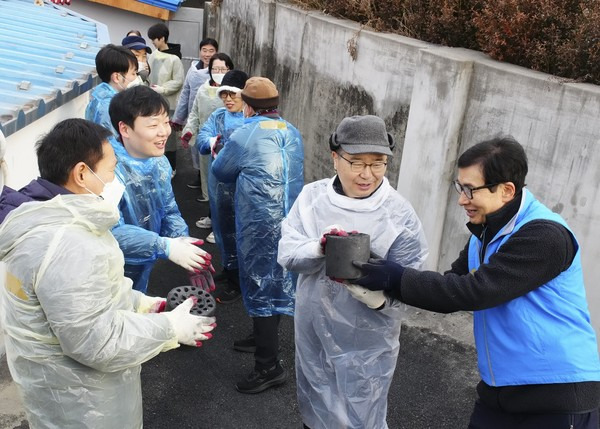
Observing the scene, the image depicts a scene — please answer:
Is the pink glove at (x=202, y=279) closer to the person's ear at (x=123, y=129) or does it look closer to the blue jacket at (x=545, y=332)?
the person's ear at (x=123, y=129)

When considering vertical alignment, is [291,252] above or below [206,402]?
above

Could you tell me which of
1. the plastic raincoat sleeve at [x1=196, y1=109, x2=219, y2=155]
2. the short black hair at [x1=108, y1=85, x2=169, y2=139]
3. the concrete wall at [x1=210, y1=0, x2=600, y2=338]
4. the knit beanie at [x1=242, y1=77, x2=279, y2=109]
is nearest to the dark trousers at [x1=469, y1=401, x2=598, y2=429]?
the concrete wall at [x1=210, y1=0, x2=600, y2=338]

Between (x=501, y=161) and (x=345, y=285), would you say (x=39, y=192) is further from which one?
(x=501, y=161)

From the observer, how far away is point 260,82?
4188mm

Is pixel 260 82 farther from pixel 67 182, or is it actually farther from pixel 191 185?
pixel 191 185

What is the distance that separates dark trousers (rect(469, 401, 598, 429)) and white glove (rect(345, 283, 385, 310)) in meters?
0.62

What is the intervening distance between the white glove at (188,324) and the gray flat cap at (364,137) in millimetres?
960

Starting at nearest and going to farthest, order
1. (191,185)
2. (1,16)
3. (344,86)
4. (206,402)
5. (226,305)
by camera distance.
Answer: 1. (206,402)
2. (226,305)
3. (344,86)
4. (1,16)
5. (191,185)

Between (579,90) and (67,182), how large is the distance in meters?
3.29

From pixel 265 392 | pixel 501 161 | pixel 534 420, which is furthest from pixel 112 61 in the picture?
pixel 534 420

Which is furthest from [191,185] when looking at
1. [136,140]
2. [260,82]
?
[136,140]

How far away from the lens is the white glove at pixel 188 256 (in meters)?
2.94

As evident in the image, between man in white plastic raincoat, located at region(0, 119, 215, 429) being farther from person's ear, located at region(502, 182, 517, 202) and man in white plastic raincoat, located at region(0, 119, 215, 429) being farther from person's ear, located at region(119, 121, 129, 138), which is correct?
person's ear, located at region(502, 182, 517, 202)

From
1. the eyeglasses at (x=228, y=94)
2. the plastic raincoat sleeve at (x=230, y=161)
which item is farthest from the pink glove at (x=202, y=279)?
the eyeglasses at (x=228, y=94)
